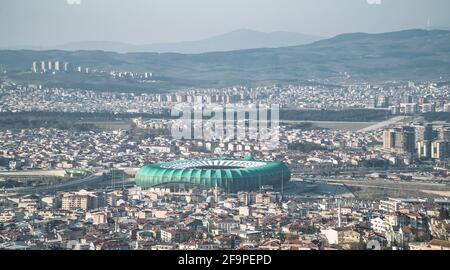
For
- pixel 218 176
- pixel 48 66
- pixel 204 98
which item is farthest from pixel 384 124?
pixel 48 66

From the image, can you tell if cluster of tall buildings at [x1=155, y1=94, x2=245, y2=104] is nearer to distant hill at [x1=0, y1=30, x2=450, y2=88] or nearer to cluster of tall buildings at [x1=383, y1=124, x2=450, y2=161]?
distant hill at [x1=0, y1=30, x2=450, y2=88]

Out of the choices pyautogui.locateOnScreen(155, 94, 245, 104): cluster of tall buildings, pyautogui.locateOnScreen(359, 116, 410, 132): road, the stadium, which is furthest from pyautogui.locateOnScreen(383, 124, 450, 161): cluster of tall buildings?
pyautogui.locateOnScreen(155, 94, 245, 104): cluster of tall buildings

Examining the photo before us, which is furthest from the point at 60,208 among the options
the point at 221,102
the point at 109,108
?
the point at 221,102

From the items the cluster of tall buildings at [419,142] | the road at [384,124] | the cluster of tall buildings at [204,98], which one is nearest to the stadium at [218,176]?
the cluster of tall buildings at [419,142]

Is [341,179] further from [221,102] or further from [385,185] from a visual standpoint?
[221,102]

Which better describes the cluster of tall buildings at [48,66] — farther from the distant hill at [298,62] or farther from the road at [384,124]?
the road at [384,124]

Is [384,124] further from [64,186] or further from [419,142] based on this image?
[64,186]
